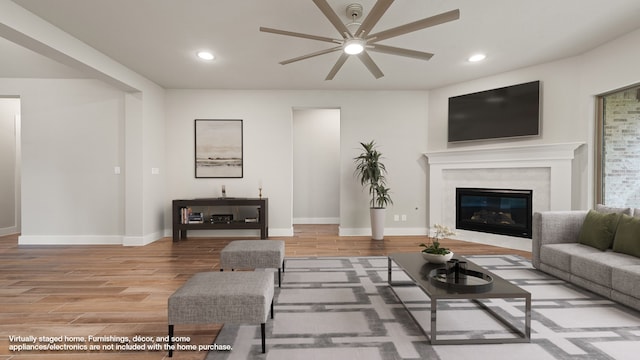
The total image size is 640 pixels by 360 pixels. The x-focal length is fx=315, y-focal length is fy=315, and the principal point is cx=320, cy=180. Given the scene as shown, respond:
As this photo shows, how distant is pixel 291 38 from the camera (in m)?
3.64

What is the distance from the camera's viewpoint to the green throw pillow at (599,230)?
10.3ft

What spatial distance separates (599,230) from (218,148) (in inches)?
218

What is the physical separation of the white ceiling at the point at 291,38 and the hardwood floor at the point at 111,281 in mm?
2709

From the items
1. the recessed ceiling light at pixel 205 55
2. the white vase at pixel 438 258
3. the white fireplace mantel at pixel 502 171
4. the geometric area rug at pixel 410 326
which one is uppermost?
the recessed ceiling light at pixel 205 55

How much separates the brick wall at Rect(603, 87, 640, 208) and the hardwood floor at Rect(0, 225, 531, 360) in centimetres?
134

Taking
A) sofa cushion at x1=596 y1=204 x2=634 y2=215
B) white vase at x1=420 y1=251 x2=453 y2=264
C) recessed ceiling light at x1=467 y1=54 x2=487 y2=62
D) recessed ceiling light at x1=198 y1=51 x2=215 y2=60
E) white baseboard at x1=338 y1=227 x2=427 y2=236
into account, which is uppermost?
recessed ceiling light at x1=467 y1=54 x2=487 y2=62

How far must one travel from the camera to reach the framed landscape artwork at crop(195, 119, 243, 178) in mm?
5848

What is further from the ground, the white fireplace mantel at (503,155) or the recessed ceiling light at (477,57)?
the recessed ceiling light at (477,57)

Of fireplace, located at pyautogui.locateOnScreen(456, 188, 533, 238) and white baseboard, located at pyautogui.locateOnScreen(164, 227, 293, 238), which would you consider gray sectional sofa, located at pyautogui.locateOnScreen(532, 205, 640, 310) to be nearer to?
fireplace, located at pyautogui.locateOnScreen(456, 188, 533, 238)

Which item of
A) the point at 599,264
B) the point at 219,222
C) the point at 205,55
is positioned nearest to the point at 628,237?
the point at 599,264

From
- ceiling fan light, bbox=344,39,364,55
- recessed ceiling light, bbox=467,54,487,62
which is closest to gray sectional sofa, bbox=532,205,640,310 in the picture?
recessed ceiling light, bbox=467,54,487,62

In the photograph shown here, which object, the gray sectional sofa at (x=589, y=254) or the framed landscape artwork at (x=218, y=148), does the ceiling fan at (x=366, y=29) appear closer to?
the gray sectional sofa at (x=589, y=254)

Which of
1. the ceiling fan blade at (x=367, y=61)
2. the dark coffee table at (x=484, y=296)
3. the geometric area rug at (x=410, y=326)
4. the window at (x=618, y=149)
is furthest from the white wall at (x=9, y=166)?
the window at (x=618, y=149)

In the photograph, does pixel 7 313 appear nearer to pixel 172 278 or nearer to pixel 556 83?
pixel 172 278
